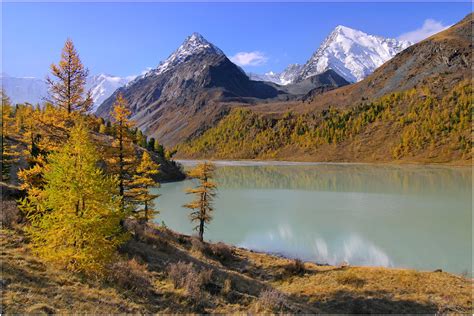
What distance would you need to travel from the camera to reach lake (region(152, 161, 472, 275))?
32.7 metres

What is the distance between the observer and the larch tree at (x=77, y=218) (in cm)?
1377

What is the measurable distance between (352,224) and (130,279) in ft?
115

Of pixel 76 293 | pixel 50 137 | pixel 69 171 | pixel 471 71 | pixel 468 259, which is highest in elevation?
pixel 471 71

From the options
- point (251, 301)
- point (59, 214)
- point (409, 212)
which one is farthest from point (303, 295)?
point (409, 212)

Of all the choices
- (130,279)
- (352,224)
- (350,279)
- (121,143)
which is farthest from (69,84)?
(352,224)

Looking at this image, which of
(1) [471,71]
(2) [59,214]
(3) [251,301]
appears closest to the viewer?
(2) [59,214]

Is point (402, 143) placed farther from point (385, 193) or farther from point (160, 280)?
point (160, 280)

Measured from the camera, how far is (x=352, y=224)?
44.4 meters

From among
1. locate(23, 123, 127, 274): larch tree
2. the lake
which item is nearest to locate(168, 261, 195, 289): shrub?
locate(23, 123, 127, 274): larch tree

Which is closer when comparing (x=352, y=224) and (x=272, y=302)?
(x=272, y=302)

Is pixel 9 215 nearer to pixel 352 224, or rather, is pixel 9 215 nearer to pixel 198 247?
pixel 198 247

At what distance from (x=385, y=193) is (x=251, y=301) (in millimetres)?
63569

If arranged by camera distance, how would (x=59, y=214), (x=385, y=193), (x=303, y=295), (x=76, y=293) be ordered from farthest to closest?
(x=385, y=193)
(x=303, y=295)
(x=59, y=214)
(x=76, y=293)

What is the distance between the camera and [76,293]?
12.2m
